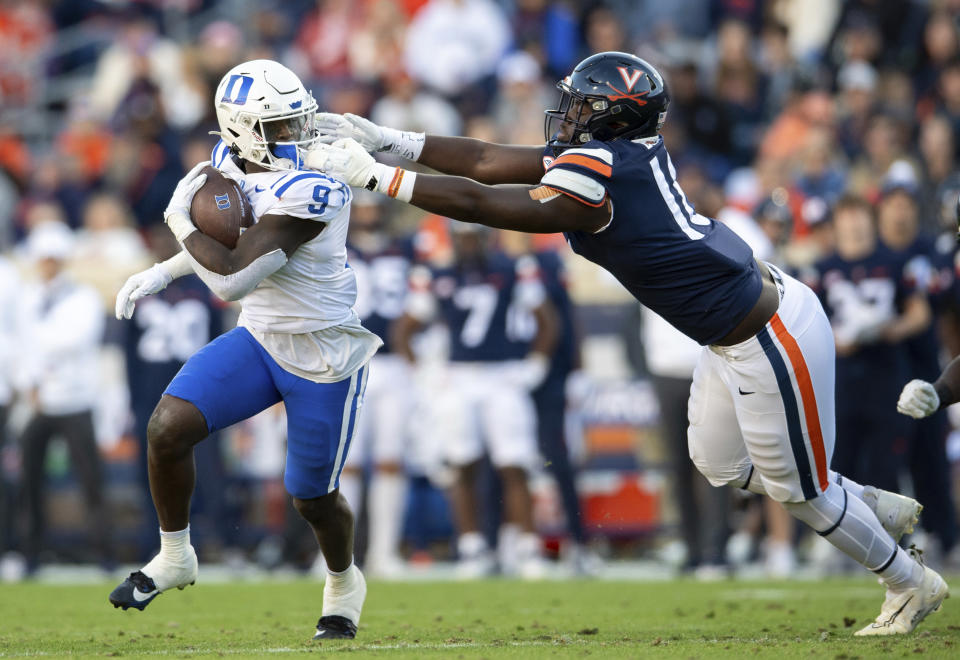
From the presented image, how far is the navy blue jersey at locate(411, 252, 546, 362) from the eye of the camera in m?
9.31

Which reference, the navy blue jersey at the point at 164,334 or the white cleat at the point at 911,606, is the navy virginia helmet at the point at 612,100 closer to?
the white cleat at the point at 911,606

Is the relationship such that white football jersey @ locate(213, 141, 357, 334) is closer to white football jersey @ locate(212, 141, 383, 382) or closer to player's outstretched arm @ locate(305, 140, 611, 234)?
white football jersey @ locate(212, 141, 383, 382)

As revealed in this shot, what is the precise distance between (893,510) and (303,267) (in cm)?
245

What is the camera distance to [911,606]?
5.43 meters

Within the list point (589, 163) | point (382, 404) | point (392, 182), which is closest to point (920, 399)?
point (589, 163)

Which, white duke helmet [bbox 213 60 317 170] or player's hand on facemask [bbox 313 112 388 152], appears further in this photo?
player's hand on facemask [bbox 313 112 388 152]

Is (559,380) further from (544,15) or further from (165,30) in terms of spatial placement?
(165,30)

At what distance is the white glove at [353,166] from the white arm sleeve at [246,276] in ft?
1.29

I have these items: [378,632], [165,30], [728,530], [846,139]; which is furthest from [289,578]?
[165,30]

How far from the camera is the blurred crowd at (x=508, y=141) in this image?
8930 millimetres

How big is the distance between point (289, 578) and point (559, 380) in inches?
84.5

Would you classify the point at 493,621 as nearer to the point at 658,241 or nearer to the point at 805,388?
the point at 805,388

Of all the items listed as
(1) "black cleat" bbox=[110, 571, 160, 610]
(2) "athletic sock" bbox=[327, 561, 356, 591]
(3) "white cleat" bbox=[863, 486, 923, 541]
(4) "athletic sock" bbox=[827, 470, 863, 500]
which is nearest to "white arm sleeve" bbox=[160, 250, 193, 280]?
(1) "black cleat" bbox=[110, 571, 160, 610]

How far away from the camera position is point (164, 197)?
1187 cm
